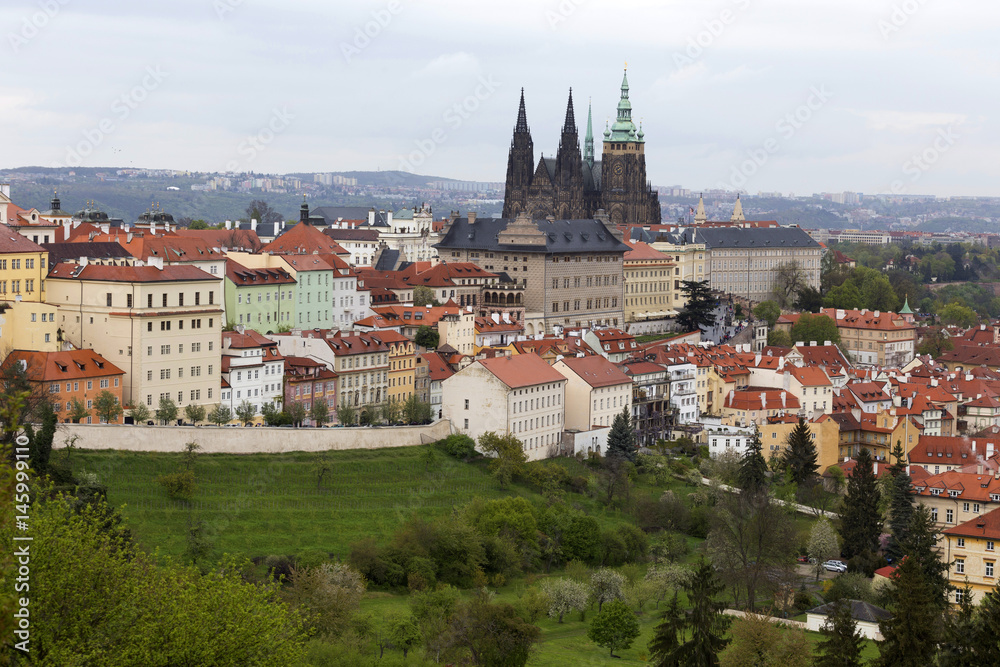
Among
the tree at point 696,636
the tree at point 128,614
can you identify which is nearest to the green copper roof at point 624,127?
the tree at point 696,636

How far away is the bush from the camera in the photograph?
6925 centimetres

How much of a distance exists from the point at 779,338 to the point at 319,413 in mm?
60696

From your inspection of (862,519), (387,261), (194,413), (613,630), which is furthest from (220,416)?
(387,261)

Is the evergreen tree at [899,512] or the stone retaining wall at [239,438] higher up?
the stone retaining wall at [239,438]

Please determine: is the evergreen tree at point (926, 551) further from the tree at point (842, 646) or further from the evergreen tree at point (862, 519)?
the tree at point (842, 646)

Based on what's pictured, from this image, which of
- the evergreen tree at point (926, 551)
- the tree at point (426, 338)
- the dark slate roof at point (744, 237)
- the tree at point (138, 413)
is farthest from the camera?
the dark slate roof at point (744, 237)

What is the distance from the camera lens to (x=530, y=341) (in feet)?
290

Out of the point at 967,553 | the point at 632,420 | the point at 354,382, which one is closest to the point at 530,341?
the point at 632,420

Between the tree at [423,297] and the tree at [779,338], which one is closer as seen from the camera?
the tree at [423,297]

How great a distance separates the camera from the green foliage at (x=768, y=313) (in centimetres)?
12525

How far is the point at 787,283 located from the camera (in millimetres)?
147500

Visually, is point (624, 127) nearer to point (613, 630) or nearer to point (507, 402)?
point (507, 402)

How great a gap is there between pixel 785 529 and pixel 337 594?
25.0 metres

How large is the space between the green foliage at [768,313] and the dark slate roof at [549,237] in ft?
43.1
